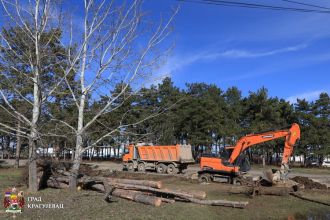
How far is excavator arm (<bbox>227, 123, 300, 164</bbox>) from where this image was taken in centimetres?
2050

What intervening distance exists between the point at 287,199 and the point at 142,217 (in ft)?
26.4

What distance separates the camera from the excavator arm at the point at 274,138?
67.3 feet

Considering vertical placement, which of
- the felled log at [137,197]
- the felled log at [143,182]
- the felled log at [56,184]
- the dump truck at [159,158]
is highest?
the dump truck at [159,158]

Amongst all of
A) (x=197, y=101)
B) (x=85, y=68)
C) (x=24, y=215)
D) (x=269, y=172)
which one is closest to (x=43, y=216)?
(x=24, y=215)

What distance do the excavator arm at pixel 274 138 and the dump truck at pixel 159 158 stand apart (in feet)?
33.4

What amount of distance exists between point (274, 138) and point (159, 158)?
15041 mm

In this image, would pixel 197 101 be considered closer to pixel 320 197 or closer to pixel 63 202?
pixel 320 197

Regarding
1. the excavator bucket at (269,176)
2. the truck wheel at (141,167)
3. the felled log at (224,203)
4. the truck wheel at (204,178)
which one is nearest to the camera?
the felled log at (224,203)

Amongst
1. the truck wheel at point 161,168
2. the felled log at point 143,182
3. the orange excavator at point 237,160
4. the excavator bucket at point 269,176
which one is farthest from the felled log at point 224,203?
the truck wheel at point 161,168

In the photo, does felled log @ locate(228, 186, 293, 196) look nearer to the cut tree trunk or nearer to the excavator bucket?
the excavator bucket

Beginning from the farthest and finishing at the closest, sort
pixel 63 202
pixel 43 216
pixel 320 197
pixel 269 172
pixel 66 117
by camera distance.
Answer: pixel 66 117 → pixel 269 172 → pixel 320 197 → pixel 63 202 → pixel 43 216

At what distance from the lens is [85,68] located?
16156 mm

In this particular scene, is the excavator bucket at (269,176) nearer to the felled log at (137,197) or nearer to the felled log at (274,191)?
the felled log at (274,191)

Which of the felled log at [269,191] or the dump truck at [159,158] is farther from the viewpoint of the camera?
the dump truck at [159,158]
